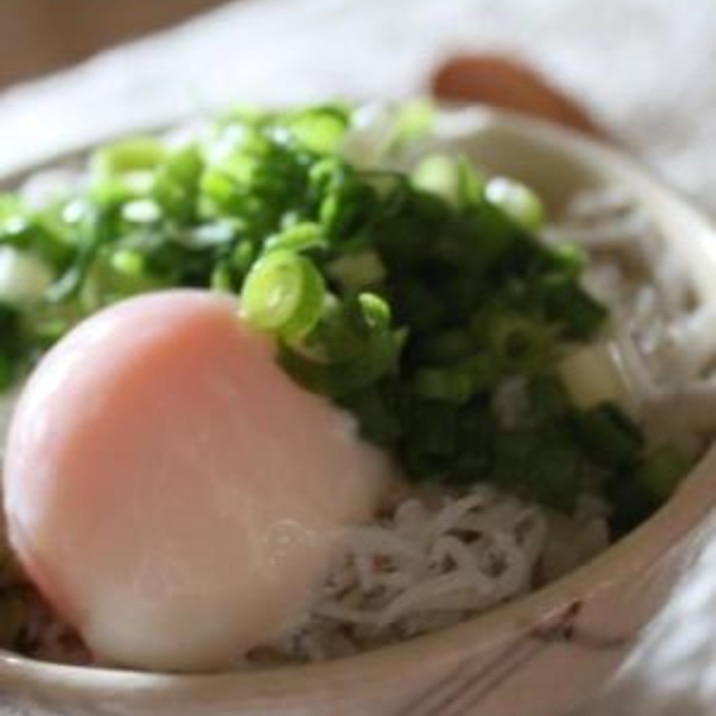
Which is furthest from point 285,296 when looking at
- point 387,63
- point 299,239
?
point 387,63

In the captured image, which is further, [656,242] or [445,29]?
[445,29]

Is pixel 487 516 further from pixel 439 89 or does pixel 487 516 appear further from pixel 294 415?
pixel 439 89

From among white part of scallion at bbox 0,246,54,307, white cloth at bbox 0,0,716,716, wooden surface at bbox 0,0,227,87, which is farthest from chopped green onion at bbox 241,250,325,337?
wooden surface at bbox 0,0,227,87

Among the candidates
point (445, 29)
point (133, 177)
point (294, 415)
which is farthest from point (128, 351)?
point (445, 29)

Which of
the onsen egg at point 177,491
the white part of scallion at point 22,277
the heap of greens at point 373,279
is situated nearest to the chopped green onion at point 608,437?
the heap of greens at point 373,279

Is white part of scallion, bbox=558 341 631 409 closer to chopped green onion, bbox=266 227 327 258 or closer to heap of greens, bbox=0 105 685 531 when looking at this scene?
heap of greens, bbox=0 105 685 531
